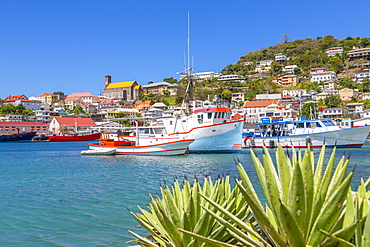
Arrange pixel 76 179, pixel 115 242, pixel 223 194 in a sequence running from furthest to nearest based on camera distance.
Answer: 1. pixel 76 179
2. pixel 115 242
3. pixel 223 194

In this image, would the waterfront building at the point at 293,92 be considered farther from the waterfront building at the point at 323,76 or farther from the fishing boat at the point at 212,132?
the fishing boat at the point at 212,132

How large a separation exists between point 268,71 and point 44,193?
154m

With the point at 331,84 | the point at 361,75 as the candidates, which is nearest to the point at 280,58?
the point at 361,75

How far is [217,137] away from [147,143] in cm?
751

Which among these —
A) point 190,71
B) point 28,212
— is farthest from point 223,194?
point 190,71

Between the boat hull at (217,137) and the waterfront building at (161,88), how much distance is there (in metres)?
126

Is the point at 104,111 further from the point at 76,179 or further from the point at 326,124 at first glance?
the point at 76,179

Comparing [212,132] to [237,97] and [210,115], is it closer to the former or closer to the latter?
[210,115]

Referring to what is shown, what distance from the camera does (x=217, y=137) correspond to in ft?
113

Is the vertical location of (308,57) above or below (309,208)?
above

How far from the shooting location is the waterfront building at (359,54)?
14525 cm

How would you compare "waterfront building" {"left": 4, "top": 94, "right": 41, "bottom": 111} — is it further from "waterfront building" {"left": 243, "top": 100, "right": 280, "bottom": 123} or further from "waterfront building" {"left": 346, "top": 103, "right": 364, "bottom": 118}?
"waterfront building" {"left": 346, "top": 103, "right": 364, "bottom": 118}

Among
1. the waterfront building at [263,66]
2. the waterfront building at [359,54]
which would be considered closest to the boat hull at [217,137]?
the waterfront building at [263,66]

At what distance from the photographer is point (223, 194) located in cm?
480
